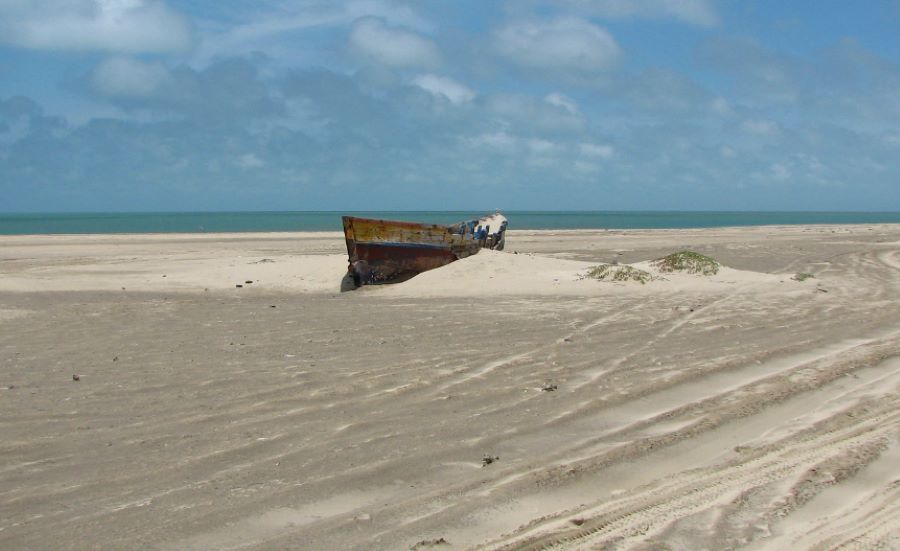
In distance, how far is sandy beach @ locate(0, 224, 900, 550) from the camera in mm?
3291

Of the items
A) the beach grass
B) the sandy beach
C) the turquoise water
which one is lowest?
the turquoise water

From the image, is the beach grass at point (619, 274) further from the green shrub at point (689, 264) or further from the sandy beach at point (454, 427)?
the sandy beach at point (454, 427)

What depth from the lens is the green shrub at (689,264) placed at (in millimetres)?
13141

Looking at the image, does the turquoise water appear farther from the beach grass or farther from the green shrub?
the beach grass

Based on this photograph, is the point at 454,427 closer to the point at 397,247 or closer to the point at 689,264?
the point at 397,247

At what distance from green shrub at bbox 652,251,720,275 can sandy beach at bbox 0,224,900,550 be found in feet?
9.87

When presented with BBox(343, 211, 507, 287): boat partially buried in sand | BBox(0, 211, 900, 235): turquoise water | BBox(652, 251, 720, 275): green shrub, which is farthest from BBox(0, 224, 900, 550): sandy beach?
BBox(0, 211, 900, 235): turquoise water

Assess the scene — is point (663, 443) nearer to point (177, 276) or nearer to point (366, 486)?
point (366, 486)

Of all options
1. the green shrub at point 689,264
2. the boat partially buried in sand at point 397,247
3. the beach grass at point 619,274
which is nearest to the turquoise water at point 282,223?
the boat partially buried in sand at point 397,247

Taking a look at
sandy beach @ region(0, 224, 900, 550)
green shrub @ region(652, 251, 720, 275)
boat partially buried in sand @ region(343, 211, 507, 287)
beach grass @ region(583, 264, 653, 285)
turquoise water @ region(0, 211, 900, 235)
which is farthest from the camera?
turquoise water @ region(0, 211, 900, 235)

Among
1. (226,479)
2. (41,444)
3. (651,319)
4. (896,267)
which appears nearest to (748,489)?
(226,479)

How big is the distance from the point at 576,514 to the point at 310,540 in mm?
1104

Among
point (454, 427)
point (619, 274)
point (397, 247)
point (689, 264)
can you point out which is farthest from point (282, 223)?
point (454, 427)

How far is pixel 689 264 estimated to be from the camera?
13352 mm
